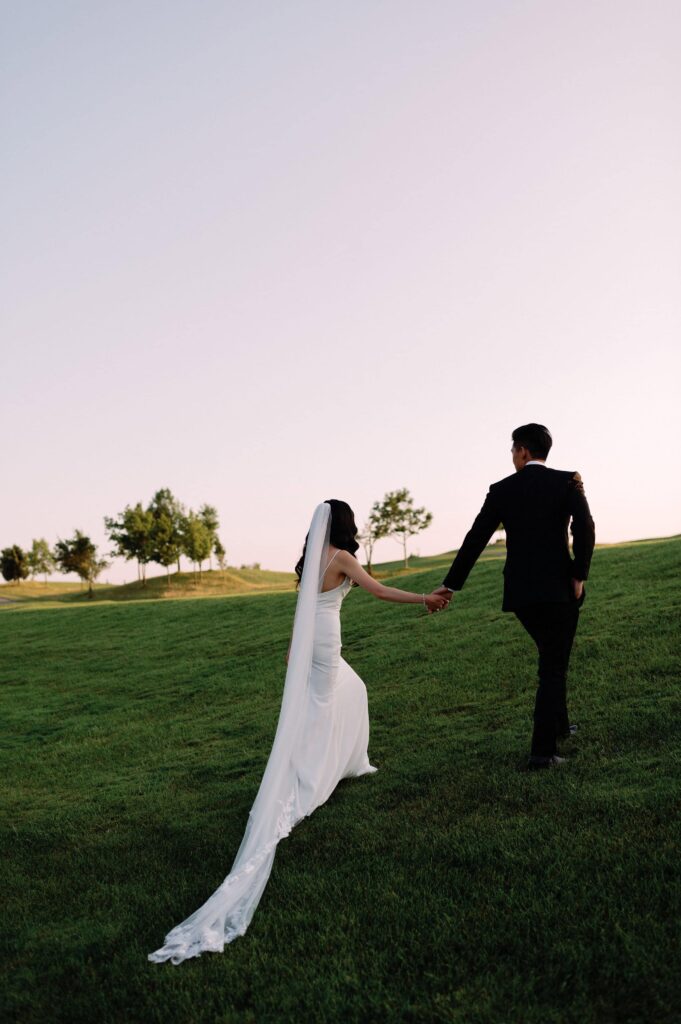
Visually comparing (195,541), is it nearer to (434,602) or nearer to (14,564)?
(14,564)

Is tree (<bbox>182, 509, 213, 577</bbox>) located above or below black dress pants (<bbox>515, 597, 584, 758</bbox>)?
above

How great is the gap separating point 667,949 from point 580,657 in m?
9.75

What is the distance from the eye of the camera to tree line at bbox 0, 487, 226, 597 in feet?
283

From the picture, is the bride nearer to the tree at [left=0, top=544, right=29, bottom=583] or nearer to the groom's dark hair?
the groom's dark hair

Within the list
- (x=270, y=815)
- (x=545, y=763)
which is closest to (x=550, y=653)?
(x=545, y=763)

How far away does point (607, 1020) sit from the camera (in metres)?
4.06

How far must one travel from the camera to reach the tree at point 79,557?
94.4 meters

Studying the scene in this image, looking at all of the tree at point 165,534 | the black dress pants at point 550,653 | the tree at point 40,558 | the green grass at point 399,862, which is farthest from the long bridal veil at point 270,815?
the tree at point 40,558

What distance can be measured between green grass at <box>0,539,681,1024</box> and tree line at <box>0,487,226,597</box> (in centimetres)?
7149

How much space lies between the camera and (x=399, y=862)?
6391mm

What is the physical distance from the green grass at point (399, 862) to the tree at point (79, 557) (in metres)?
81.9

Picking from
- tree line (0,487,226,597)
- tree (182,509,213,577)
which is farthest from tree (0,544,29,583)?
tree (182,509,213,577)

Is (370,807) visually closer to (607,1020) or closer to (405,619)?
(607,1020)

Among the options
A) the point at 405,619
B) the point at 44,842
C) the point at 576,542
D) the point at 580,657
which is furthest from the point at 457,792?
the point at 405,619
